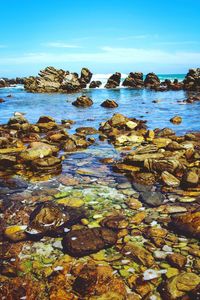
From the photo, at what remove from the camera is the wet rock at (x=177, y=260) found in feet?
14.8

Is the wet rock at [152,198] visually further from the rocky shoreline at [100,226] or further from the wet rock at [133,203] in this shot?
the wet rock at [133,203]

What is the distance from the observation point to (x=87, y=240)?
5.09 metres

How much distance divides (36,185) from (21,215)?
1.76 metres

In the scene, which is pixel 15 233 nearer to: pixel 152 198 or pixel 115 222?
pixel 115 222

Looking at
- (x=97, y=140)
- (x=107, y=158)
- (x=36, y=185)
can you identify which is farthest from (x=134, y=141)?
(x=36, y=185)

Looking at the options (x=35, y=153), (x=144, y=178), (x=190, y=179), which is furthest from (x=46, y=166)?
(x=190, y=179)

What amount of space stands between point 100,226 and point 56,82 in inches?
2594

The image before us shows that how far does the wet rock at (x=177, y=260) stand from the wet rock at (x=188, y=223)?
67 centimetres

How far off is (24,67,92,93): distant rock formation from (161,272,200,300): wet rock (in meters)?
57.7

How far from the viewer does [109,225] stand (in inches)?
224

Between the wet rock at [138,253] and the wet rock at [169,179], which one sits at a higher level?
the wet rock at [169,179]

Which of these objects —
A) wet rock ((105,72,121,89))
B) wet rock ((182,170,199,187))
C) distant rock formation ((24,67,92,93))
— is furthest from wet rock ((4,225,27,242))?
wet rock ((105,72,121,89))

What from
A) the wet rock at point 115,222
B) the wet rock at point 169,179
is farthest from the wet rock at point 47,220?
the wet rock at point 169,179

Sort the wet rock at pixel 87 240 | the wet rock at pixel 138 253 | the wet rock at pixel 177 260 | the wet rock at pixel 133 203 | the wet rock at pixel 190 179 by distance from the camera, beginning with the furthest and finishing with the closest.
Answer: the wet rock at pixel 190 179, the wet rock at pixel 133 203, the wet rock at pixel 87 240, the wet rock at pixel 138 253, the wet rock at pixel 177 260
